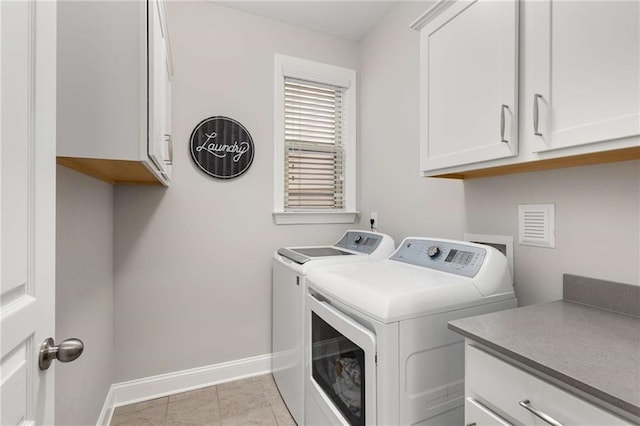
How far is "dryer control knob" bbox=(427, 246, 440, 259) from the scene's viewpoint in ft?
4.92

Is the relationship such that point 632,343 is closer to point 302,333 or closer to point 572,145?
point 572,145

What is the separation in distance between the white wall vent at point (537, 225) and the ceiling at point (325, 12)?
5.75ft

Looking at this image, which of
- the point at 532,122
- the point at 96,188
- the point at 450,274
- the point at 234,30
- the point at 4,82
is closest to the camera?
the point at 4,82

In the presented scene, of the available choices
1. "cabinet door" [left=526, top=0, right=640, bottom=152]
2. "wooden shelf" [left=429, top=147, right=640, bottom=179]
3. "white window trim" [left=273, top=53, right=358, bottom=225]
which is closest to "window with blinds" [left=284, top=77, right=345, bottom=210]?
"white window trim" [left=273, top=53, right=358, bottom=225]

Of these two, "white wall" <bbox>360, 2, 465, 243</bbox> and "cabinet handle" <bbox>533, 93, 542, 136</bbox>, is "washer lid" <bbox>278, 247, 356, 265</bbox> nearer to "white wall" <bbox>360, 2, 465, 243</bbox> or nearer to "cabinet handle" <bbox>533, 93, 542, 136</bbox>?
"white wall" <bbox>360, 2, 465, 243</bbox>

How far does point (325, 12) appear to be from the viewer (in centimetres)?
230

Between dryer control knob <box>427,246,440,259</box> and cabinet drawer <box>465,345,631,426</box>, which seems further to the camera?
dryer control knob <box>427,246,440,259</box>

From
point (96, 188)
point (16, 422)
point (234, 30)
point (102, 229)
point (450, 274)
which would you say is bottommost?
point (16, 422)

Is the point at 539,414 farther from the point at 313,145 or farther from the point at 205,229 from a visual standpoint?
the point at 313,145

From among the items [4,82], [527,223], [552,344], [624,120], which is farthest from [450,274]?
[4,82]

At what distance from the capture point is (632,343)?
82 centimetres

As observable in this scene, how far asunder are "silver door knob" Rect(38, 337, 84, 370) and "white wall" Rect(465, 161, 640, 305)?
63.0 inches

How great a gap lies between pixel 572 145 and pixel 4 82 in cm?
136

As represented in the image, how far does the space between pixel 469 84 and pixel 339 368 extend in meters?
1.31
